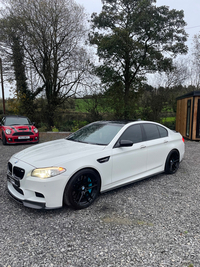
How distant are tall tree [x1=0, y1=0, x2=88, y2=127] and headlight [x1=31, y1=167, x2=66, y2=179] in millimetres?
13211

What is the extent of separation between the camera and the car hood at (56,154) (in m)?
3.16

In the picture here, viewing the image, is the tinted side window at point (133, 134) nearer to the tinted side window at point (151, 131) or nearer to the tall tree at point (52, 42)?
the tinted side window at point (151, 131)

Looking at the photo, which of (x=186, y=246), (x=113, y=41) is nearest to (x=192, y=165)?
(x=186, y=246)

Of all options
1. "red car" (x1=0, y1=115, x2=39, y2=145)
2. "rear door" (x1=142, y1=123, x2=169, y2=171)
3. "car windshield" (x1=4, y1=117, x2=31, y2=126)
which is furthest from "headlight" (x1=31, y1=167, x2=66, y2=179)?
"car windshield" (x1=4, y1=117, x2=31, y2=126)

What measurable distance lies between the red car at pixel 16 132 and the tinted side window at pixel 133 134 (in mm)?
6694

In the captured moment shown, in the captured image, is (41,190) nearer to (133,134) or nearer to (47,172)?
(47,172)

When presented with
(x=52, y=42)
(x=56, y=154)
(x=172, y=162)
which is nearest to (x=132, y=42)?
(x=52, y=42)

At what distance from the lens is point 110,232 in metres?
2.76

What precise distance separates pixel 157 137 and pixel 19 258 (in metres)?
3.67

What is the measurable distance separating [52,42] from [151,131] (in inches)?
511

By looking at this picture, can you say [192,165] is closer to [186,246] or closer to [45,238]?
[186,246]

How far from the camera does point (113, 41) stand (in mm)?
12812

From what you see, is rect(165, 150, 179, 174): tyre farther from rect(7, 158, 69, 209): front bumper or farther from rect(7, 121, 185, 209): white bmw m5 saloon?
rect(7, 158, 69, 209): front bumper

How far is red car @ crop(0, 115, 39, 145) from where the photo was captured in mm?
9383
